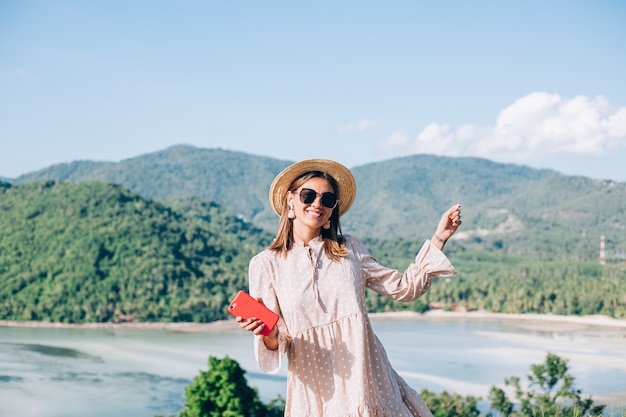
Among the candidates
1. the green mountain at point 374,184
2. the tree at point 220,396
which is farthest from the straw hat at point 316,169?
the green mountain at point 374,184

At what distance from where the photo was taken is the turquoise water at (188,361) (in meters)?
20.9

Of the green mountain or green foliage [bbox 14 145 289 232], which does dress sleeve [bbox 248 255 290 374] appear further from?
green foliage [bbox 14 145 289 232]

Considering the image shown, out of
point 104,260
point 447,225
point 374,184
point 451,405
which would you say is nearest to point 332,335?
point 447,225

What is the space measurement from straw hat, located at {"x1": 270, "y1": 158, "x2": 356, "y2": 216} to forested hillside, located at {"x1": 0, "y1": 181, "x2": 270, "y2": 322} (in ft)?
107

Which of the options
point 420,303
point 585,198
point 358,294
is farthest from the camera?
point 585,198

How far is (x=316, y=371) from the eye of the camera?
2109 mm

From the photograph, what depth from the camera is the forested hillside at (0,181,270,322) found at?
34594 mm

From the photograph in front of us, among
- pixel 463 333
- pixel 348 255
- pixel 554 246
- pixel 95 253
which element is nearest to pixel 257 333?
pixel 348 255

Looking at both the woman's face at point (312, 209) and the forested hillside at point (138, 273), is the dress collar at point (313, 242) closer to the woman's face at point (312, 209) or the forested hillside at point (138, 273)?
the woman's face at point (312, 209)

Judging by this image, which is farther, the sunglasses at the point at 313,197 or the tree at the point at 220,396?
the tree at the point at 220,396

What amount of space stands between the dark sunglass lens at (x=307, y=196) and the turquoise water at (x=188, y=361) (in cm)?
1763

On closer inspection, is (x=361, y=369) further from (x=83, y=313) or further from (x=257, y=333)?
(x=83, y=313)

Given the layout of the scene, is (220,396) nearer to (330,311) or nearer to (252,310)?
(330,311)

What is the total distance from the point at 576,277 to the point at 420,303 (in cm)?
862
